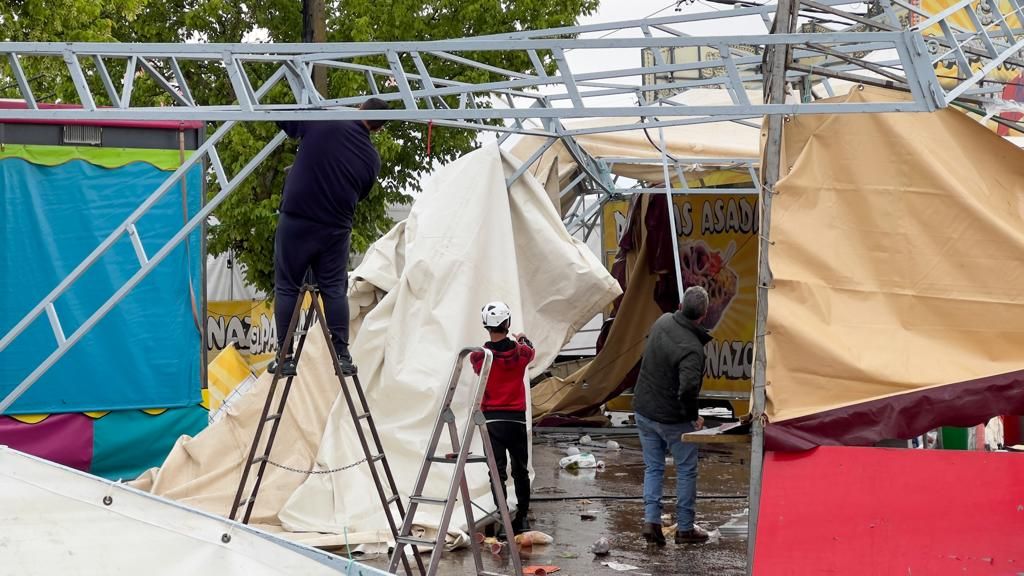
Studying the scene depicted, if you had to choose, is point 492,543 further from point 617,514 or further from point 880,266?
point 880,266

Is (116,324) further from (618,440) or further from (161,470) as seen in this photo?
(618,440)

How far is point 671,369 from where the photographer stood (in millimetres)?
9219

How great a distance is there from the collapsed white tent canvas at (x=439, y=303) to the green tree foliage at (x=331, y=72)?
911 cm

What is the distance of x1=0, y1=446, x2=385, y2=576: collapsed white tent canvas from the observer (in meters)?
5.04

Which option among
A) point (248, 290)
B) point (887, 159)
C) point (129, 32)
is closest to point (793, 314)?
point (887, 159)

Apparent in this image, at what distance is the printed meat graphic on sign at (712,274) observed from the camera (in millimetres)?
16312

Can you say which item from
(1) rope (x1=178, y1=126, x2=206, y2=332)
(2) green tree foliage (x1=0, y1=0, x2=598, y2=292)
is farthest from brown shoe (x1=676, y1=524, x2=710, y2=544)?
(2) green tree foliage (x1=0, y1=0, x2=598, y2=292)

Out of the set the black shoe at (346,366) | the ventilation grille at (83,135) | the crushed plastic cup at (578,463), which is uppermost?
the ventilation grille at (83,135)

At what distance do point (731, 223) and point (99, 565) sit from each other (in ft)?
40.1

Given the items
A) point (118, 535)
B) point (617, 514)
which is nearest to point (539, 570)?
point (617, 514)

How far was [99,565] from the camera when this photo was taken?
198 inches

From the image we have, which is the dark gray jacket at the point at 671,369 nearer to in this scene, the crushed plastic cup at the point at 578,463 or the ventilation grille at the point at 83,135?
the crushed plastic cup at the point at 578,463

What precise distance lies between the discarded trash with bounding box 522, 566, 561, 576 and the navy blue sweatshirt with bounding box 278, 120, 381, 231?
8.93 ft

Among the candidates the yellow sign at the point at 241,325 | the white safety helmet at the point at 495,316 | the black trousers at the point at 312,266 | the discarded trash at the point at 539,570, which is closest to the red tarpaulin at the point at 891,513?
the discarded trash at the point at 539,570
